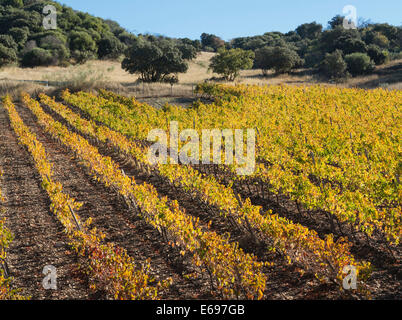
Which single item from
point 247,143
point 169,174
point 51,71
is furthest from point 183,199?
point 51,71

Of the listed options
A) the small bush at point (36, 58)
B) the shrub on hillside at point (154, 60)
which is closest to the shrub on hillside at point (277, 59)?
the shrub on hillside at point (154, 60)

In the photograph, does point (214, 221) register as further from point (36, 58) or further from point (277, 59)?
point (36, 58)

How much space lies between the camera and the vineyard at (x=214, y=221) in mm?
6887

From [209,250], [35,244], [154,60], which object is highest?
[154,60]

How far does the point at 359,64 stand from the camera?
146ft

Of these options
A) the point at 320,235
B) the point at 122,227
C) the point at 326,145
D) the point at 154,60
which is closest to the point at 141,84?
the point at 154,60

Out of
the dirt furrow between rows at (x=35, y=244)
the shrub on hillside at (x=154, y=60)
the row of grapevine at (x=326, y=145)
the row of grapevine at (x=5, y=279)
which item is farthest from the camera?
the shrub on hillside at (x=154, y=60)

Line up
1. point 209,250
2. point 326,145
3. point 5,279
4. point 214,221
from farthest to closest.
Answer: point 326,145
point 214,221
point 209,250
point 5,279

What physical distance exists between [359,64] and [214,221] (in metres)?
41.2

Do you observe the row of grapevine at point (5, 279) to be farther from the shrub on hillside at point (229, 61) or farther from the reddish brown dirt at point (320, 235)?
the shrub on hillside at point (229, 61)

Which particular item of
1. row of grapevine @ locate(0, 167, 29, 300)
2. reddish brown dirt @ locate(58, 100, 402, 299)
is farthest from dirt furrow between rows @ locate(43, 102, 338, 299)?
row of grapevine @ locate(0, 167, 29, 300)

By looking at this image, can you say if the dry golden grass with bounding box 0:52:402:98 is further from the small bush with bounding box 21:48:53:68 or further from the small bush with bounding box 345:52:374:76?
the small bush with bounding box 21:48:53:68

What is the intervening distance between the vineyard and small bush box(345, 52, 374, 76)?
2978 cm

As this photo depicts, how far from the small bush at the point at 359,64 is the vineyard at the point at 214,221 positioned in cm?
2978
